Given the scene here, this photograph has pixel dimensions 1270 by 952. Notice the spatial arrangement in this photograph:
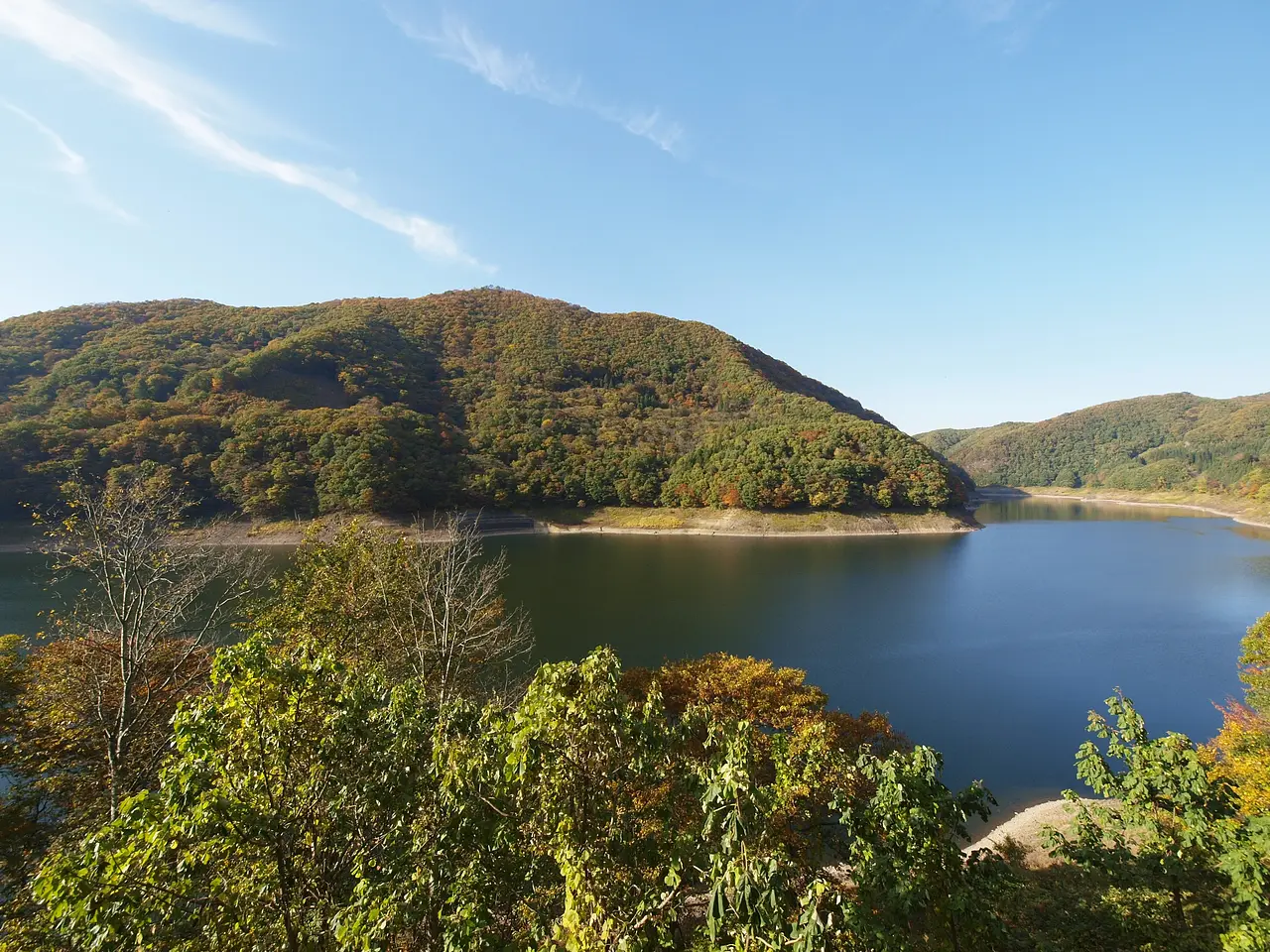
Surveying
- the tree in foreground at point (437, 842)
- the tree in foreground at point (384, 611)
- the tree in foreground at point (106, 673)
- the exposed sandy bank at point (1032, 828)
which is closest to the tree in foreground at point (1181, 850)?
the tree in foreground at point (437, 842)

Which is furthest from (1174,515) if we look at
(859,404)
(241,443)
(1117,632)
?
(241,443)

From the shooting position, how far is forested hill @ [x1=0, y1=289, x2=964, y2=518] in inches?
2355

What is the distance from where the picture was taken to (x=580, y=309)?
15062 cm

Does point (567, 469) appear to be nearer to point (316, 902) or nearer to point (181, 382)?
point (181, 382)

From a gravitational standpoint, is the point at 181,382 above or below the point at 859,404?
below

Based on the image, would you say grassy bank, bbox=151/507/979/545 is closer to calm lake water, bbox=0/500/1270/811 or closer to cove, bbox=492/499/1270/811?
cove, bbox=492/499/1270/811

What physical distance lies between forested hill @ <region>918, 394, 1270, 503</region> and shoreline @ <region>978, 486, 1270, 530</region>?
4577 millimetres

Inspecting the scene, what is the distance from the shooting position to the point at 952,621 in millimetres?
33719

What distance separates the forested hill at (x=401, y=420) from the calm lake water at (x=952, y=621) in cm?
1552

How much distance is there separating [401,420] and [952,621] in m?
71.7

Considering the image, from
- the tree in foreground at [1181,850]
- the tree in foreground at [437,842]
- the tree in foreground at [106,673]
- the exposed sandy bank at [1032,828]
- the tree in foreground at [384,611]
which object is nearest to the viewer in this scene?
the tree in foreground at [437,842]

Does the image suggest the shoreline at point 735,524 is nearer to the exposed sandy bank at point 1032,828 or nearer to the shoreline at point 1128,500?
the shoreline at point 1128,500

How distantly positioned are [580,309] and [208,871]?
155m

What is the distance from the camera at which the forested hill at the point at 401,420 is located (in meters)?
59.8
